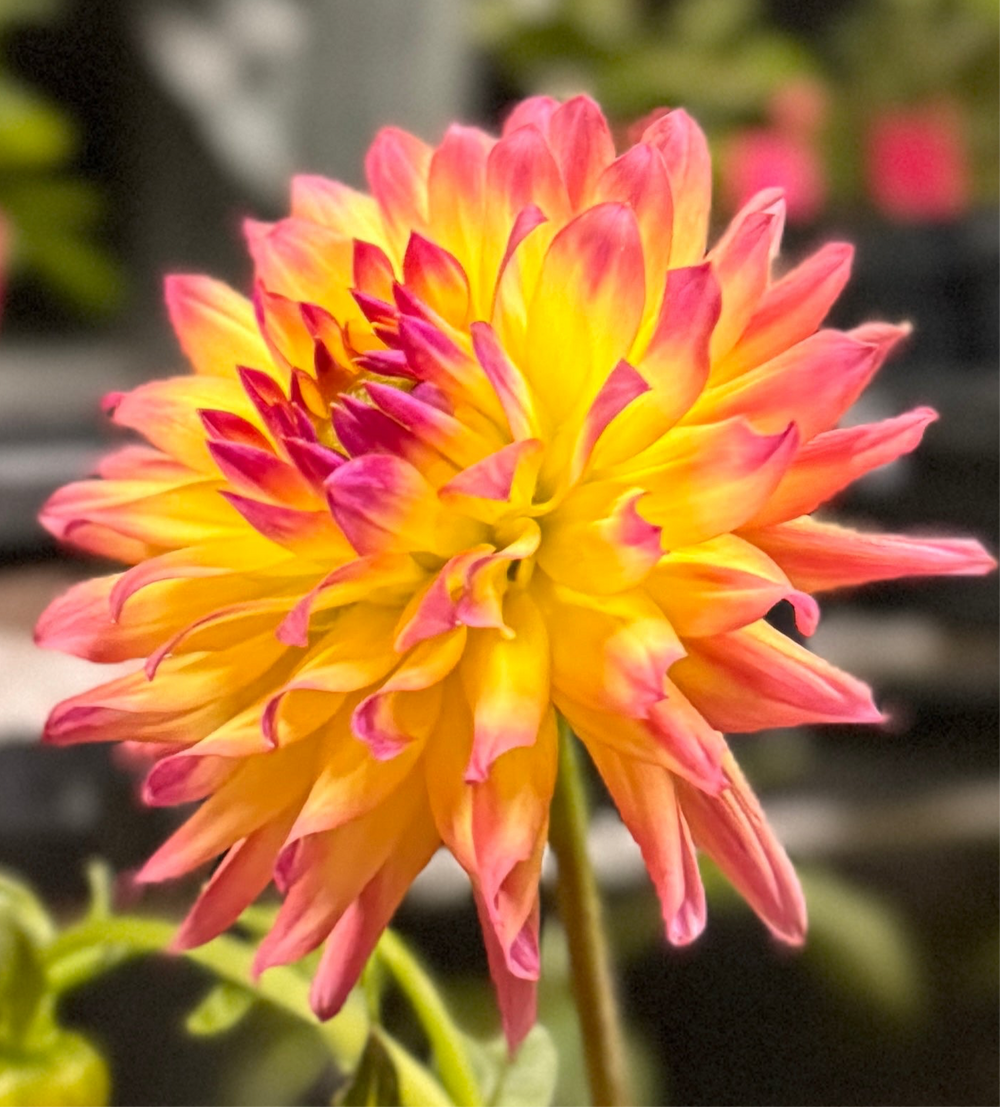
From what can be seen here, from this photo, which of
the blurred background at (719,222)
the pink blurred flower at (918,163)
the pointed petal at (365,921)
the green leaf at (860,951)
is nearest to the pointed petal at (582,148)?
the pointed petal at (365,921)

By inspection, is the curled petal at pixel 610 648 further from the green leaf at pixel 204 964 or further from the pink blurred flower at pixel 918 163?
the pink blurred flower at pixel 918 163

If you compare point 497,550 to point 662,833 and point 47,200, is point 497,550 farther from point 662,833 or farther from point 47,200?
point 47,200

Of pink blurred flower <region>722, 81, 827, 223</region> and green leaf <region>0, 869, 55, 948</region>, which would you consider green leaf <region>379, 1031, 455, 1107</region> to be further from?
pink blurred flower <region>722, 81, 827, 223</region>

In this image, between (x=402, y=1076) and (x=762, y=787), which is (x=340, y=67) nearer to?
(x=762, y=787)

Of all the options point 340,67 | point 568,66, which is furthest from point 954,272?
point 340,67

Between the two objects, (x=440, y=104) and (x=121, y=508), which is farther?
(x=440, y=104)
